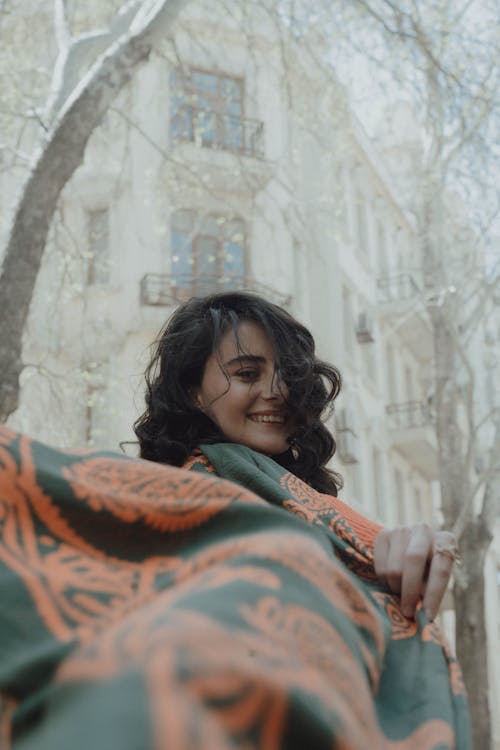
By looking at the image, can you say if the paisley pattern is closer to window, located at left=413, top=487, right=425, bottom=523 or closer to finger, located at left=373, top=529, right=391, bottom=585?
finger, located at left=373, top=529, right=391, bottom=585

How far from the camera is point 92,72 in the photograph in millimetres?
8422

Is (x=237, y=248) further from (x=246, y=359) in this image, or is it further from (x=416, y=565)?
(x=416, y=565)

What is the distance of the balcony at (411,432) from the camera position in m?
25.8

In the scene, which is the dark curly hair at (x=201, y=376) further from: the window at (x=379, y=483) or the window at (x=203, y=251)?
the window at (x=379, y=483)

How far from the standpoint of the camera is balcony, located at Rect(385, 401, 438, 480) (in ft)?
84.6

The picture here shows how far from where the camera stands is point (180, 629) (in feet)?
3.47

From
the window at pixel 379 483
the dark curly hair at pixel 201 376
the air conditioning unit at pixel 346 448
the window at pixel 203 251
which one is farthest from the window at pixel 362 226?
the dark curly hair at pixel 201 376

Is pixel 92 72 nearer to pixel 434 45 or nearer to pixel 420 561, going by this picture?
pixel 434 45

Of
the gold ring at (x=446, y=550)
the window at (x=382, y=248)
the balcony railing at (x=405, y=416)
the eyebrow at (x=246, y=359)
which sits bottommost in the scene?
the balcony railing at (x=405, y=416)

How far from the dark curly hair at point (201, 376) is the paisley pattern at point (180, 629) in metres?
0.87

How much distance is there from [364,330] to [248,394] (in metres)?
22.1

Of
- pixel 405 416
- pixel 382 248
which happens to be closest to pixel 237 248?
pixel 405 416

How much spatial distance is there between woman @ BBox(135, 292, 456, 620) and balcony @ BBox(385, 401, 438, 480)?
73.4 feet

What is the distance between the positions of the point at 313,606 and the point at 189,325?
1.77 m
